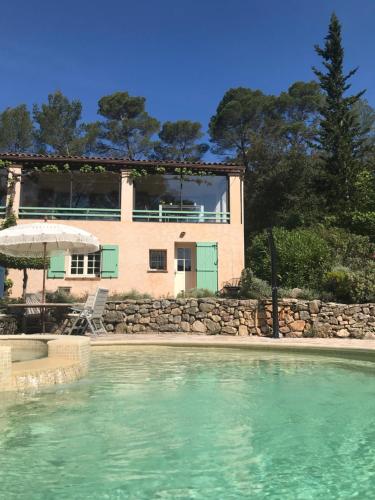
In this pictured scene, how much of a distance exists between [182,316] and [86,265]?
651cm

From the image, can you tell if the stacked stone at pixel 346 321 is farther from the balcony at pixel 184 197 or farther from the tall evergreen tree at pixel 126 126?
the tall evergreen tree at pixel 126 126

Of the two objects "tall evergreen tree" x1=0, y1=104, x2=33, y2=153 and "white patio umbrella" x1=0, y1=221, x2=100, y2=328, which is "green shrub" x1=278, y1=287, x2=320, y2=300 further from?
"tall evergreen tree" x1=0, y1=104, x2=33, y2=153

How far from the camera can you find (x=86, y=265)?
55.7 feet

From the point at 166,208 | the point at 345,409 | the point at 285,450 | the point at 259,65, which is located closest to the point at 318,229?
the point at 166,208

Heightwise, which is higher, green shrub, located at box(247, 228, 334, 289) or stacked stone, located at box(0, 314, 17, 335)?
green shrub, located at box(247, 228, 334, 289)

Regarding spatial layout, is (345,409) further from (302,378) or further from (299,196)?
(299,196)

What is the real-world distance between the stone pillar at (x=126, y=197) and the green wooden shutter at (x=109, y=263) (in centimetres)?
151

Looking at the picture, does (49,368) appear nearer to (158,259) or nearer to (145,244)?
(145,244)

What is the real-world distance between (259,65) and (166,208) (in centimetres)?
787


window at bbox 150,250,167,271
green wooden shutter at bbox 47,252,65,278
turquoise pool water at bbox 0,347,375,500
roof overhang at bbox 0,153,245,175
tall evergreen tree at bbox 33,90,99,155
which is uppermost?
tall evergreen tree at bbox 33,90,99,155

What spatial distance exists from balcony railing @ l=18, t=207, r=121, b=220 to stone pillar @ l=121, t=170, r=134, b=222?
0.26 meters

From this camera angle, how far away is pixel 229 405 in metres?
4.30

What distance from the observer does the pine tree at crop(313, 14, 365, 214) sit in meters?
21.6

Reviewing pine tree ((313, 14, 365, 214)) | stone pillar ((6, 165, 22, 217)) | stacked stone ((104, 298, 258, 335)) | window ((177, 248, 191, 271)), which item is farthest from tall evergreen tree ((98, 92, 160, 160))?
stacked stone ((104, 298, 258, 335))
